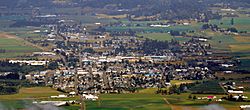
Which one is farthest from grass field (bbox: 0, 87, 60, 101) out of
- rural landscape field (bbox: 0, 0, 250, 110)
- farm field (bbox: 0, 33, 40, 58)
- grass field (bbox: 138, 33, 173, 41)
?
grass field (bbox: 138, 33, 173, 41)

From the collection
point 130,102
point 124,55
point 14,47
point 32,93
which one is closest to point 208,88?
point 130,102

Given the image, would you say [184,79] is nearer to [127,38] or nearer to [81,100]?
[81,100]

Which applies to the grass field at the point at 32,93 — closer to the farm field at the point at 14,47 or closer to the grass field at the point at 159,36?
the farm field at the point at 14,47

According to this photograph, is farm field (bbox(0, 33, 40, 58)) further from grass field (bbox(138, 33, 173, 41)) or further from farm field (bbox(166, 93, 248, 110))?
farm field (bbox(166, 93, 248, 110))

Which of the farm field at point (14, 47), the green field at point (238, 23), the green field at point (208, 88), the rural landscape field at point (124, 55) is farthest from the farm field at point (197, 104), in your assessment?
the green field at point (238, 23)

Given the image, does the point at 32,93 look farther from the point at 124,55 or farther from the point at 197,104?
the point at 124,55

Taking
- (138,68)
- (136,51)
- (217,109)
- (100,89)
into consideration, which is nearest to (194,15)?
(136,51)

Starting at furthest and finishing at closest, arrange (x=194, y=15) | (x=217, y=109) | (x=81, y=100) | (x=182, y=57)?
(x=194, y=15)
(x=182, y=57)
(x=81, y=100)
(x=217, y=109)
